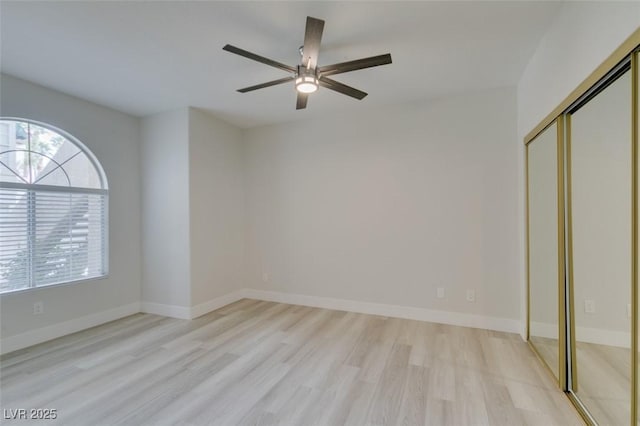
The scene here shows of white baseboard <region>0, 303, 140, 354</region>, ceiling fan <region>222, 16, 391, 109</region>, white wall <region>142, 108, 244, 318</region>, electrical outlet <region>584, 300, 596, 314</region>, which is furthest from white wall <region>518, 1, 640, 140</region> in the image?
white baseboard <region>0, 303, 140, 354</region>

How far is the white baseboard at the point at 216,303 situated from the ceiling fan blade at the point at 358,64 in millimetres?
3260

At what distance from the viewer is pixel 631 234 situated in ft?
4.37

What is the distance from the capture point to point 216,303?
4.04m

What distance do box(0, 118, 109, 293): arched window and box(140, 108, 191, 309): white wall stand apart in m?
0.51

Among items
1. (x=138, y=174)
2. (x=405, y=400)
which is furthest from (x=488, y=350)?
(x=138, y=174)

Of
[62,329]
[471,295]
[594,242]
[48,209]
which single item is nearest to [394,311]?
→ [471,295]

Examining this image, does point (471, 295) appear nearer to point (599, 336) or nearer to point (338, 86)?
point (599, 336)

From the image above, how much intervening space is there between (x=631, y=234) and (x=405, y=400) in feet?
5.43

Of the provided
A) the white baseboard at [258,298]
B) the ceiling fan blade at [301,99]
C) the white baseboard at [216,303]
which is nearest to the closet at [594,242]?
the white baseboard at [258,298]

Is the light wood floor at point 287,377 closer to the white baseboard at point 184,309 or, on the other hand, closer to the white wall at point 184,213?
the white baseboard at point 184,309

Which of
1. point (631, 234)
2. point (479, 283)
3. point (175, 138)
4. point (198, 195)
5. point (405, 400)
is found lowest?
point (405, 400)

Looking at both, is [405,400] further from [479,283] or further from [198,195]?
[198,195]

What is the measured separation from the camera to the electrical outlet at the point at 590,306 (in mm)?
1688

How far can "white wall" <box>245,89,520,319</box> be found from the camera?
10.6 ft
